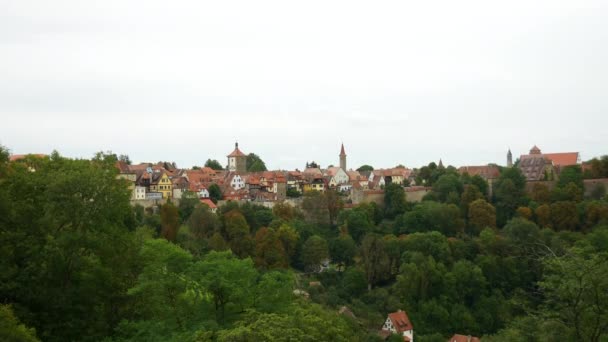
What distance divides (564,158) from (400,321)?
46865mm

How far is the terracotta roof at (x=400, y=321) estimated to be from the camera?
44.7 m

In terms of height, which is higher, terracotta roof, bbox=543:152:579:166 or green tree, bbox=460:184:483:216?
terracotta roof, bbox=543:152:579:166

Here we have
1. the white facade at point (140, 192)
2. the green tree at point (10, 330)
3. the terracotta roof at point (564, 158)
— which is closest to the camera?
the green tree at point (10, 330)

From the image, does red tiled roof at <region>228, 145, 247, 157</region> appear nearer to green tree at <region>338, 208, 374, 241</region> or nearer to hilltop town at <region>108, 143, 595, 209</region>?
hilltop town at <region>108, 143, 595, 209</region>

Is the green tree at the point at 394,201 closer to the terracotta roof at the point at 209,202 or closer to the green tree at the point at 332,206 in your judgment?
the green tree at the point at 332,206

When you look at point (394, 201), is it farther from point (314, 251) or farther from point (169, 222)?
point (169, 222)

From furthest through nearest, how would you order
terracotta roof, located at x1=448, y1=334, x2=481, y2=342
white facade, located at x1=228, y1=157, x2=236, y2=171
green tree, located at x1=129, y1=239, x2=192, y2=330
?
1. white facade, located at x1=228, y1=157, x2=236, y2=171
2. terracotta roof, located at x1=448, y1=334, x2=481, y2=342
3. green tree, located at x1=129, y1=239, x2=192, y2=330

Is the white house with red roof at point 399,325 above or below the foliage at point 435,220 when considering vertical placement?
below

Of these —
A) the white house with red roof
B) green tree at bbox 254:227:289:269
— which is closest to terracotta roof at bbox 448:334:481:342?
the white house with red roof

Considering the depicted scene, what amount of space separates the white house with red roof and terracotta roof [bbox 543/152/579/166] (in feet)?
145

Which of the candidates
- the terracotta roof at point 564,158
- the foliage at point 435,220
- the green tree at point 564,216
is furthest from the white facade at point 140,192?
the terracotta roof at point 564,158

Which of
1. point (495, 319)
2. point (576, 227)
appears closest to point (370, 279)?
point (495, 319)

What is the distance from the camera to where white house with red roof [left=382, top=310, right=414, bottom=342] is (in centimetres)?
4459

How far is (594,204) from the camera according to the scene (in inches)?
2287
